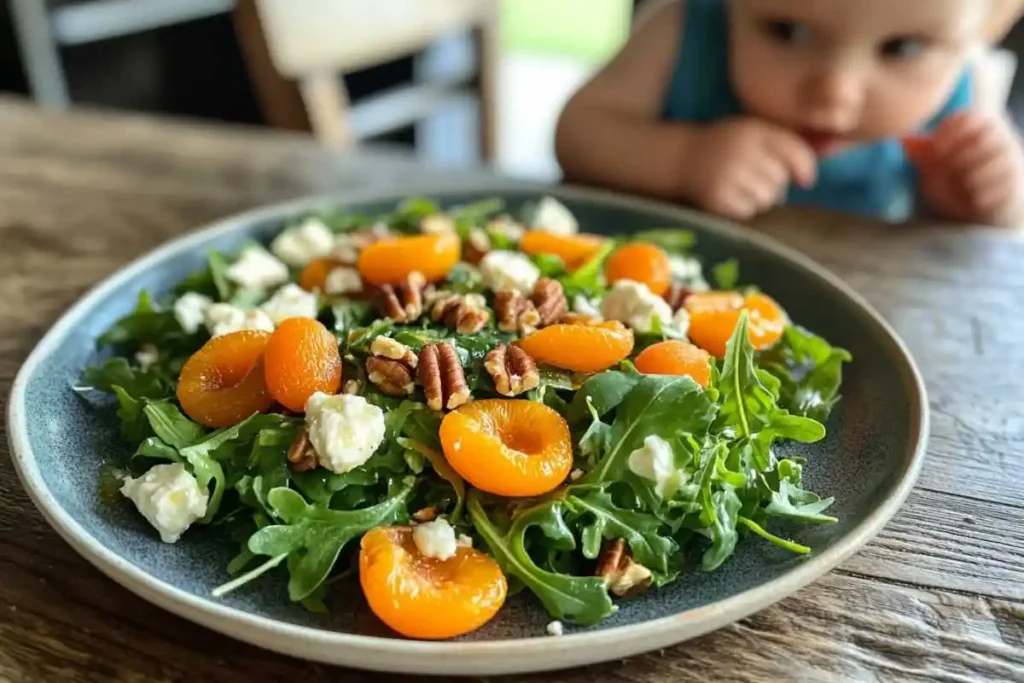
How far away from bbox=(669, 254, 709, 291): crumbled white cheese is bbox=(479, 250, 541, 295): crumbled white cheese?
7.9 inches

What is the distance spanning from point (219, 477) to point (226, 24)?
8.43 ft

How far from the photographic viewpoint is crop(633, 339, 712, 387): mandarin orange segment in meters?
0.91

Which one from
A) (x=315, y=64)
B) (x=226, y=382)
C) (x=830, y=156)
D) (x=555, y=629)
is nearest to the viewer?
(x=555, y=629)

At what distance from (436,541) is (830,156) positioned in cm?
118

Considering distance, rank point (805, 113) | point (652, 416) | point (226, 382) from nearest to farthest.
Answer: point (652, 416) → point (226, 382) → point (805, 113)

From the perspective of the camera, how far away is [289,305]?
3.45 ft

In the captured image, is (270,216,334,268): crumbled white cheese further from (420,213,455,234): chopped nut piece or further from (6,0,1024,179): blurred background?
(6,0,1024,179): blurred background

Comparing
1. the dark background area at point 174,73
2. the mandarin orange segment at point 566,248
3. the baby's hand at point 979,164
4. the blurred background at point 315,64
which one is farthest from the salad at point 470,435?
the dark background area at point 174,73

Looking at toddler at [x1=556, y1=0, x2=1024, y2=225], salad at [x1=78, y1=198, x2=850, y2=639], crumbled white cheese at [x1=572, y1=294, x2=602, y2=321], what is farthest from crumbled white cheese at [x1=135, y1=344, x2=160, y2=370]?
toddler at [x1=556, y1=0, x2=1024, y2=225]

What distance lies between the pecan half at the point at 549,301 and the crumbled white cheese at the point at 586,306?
1cm

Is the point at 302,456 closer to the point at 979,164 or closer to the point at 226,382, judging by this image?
the point at 226,382

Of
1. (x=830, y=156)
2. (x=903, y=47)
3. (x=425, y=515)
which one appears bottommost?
(x=830, y=156)

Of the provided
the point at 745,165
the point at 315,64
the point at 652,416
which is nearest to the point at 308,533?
the point at 652,416

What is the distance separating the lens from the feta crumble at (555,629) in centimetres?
72
